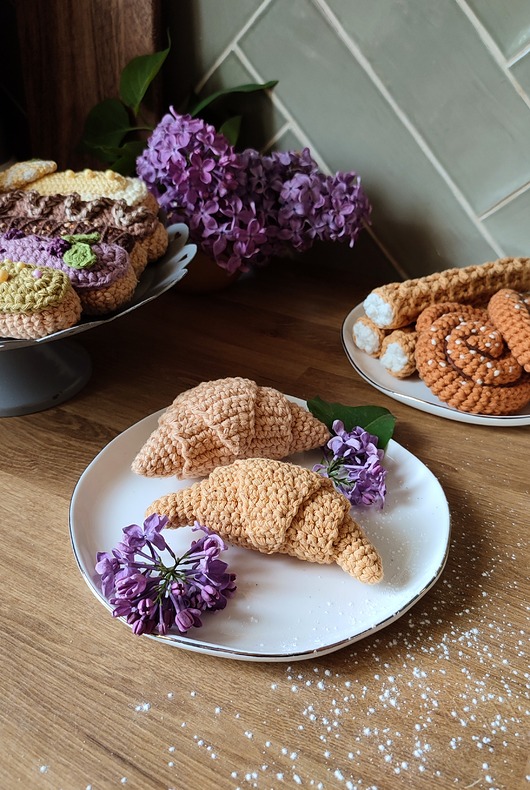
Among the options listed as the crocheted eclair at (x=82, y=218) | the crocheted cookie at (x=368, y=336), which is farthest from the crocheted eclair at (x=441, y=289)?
the crocheted eclair at (x=82, y=218)

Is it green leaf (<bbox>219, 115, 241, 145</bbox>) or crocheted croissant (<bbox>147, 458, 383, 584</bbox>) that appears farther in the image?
green leaf (<bbox>219, 115, 241, 145</bbox>)

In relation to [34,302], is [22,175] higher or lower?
higher

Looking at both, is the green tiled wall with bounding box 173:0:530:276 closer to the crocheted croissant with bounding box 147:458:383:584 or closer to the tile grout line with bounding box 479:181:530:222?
the tile grout line with bounding box 479:181:530:222

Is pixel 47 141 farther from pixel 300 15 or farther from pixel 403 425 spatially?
pixel 403 425

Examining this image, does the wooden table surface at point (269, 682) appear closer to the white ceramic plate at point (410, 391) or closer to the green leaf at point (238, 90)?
the white ceramic plate at point (410, 391)

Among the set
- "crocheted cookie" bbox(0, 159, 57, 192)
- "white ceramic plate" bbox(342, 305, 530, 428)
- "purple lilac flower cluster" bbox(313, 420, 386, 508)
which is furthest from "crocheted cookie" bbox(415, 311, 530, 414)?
"crocheted cookie" bbox(0, 159, 57, 192)

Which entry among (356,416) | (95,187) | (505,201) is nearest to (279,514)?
→ (356,416)

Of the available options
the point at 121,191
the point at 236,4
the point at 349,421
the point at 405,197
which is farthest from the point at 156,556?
the point at 236,4

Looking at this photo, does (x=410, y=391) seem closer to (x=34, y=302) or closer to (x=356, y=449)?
(x=356, y=449)
